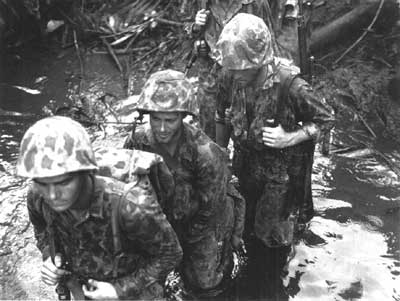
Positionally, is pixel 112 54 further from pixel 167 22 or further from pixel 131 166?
A: pixel 131 166

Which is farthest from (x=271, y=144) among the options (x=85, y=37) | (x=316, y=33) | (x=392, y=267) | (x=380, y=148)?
(x=85, y=37)

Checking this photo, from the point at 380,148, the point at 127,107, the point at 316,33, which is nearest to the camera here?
the point at 380,148

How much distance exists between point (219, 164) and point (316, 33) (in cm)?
486

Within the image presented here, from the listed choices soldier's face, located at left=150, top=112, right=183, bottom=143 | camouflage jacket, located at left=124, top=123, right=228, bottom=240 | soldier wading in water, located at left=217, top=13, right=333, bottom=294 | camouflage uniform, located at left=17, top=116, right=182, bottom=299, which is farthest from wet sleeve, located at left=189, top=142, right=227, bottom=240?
camouflage uniform, located at left=17, top=116, right=182, bottom=299

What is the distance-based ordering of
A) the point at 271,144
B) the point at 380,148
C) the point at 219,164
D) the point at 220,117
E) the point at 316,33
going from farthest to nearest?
the point at 316,33 → the point at 380,148 → the point at 220,117 → the point at 271,144 → the point at 219,164

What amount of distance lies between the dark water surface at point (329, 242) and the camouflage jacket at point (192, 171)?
1.06 metres

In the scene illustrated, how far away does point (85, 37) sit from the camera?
850 centimetres

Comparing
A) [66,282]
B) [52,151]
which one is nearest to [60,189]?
[52,151]

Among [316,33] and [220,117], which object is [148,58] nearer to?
[316,33]

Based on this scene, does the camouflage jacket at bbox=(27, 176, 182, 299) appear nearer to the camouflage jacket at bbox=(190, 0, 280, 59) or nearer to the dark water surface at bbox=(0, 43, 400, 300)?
the dark water surface at bbox=(0, 43, 400, 300)

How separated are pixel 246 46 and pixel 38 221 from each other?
6.40ft

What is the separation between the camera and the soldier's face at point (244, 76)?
Result: 408cm

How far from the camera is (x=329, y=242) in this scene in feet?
17.0

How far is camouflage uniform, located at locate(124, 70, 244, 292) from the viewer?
369 centimetres
